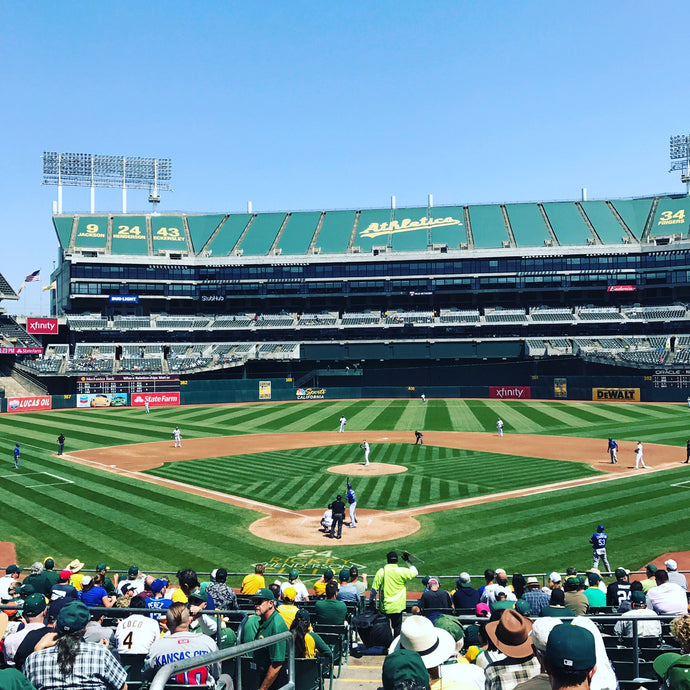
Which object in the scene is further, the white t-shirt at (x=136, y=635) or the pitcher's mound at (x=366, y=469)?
the pitcher's mound at (x=366, y=469)

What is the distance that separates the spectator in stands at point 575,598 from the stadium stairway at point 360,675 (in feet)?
11.3

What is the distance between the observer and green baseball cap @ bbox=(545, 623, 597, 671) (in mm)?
3561

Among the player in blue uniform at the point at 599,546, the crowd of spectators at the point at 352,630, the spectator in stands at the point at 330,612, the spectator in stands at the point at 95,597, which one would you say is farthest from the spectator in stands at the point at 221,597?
the player in blue uniform at the point at 599,546

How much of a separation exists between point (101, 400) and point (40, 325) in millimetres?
17911

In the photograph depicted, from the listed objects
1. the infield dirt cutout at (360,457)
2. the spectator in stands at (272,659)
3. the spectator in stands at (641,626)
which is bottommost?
the infield dirt cutout at (360,457)

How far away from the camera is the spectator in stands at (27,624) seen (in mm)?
6750

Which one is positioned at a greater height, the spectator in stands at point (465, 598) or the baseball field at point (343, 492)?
the spectator in stands at point (465, 598)

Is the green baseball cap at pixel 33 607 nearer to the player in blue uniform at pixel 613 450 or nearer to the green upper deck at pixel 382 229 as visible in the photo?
the player in blue uniform at pixel 613 450

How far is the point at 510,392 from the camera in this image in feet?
235

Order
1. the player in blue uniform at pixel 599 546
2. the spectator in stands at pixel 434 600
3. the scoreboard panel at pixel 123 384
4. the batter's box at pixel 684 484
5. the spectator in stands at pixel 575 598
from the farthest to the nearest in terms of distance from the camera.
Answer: the scoreboard panel at pixel 123 384
the batter's box at pixel 684 484
the player in blue uniform at pixel 599 546
the spectator in stands at pixel 575 598
the spectator in stands at pixel 434 600

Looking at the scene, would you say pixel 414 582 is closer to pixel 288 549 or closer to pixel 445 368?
pixel 288 549

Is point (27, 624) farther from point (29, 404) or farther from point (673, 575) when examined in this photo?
point (29, 404)

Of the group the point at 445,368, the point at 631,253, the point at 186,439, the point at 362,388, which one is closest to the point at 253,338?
the point at 362,388

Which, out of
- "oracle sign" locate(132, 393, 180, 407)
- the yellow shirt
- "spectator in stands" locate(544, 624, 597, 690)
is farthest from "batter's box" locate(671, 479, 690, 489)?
"oracle sign" locate(132, 393, 180, 407)
